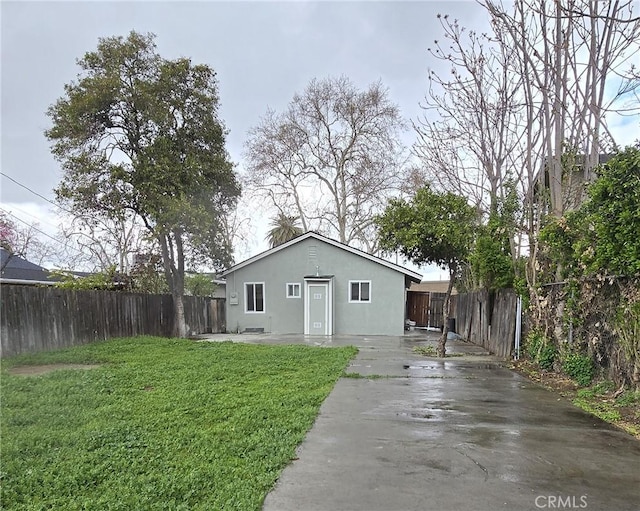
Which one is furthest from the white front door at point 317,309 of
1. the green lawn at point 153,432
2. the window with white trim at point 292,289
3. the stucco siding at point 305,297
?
the green lawn at point 153,432

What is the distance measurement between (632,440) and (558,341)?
12.6ft

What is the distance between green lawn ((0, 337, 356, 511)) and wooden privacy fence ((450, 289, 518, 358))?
4.72 metres

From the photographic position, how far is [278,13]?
895cm

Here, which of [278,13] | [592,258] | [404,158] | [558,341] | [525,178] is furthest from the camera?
[404,158]

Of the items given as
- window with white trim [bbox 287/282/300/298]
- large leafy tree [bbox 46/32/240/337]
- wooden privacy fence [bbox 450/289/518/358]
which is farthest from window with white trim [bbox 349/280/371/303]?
large leafy tree [bbox 46/32/240/337]

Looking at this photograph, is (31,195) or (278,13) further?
(31,195)

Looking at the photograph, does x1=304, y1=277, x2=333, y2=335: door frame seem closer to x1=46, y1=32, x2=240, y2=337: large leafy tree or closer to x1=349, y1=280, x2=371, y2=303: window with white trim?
x1=349, y1=280, x2=371, y2=303: window with white trim

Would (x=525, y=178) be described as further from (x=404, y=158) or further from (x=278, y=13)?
(x=404, y=158)

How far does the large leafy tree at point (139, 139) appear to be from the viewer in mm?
14695

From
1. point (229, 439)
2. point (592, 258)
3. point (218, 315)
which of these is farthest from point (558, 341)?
point (218, 315)

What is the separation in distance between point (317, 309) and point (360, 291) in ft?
6.41

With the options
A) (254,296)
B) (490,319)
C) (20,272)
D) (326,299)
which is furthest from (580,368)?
(20,272)

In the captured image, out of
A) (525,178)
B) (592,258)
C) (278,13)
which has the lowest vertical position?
(592,258)

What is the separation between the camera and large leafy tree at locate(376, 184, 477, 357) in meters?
11.0
